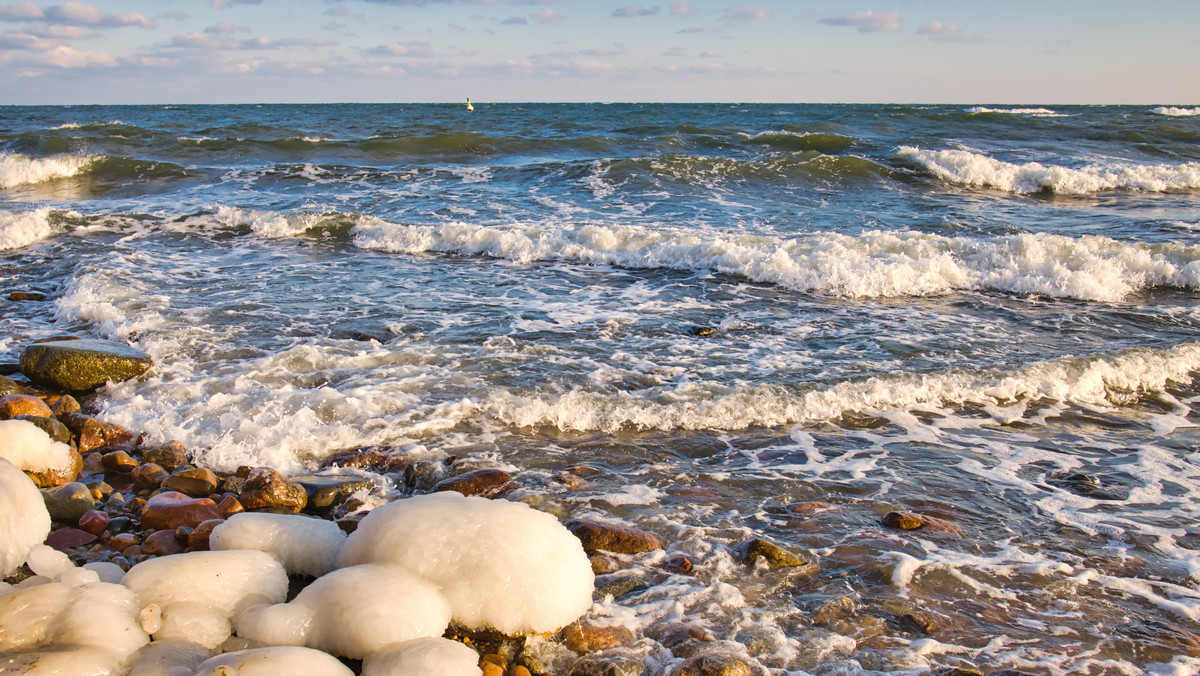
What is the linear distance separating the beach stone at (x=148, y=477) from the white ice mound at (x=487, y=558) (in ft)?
5.85

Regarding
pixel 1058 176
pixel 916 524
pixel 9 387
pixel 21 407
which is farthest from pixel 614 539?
pixel 1058 176

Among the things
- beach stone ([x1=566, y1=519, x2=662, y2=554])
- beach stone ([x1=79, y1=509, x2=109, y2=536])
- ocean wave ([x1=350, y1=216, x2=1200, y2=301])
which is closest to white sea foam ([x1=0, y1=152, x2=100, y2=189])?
ocean wave ([x1=350, y1=216, x2=1200, y2=301])

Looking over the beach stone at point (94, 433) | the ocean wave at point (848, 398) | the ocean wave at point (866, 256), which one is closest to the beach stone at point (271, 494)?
the beach stone at point (94, 433)

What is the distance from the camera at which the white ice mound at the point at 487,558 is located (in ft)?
9.11

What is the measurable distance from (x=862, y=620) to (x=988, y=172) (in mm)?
18285

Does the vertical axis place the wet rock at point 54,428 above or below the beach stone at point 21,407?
below

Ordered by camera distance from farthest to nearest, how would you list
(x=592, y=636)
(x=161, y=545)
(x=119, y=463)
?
(x=119, y=463), (x=161, y=545), (x=592, y=636)

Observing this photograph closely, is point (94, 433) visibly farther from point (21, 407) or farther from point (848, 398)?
point (848, 398)

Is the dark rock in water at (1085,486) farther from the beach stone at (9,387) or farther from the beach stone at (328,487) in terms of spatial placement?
the beach stone at (9,387)

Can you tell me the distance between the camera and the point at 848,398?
5375 mm

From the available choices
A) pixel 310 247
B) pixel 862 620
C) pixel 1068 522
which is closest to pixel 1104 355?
pixel 1068 522

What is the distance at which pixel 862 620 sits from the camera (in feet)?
9.78

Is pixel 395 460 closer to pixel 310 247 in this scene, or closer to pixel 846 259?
pixel 846 259

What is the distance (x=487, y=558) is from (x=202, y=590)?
1.05 m
